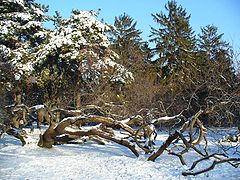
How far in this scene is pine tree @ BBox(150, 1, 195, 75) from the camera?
29641 millimetres

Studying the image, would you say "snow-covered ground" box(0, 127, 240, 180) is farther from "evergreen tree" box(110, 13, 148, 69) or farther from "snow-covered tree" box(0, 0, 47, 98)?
"evergreen tree" box(110, 13, 148, 69)

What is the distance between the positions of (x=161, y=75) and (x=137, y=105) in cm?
808

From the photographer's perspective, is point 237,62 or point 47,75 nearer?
point 237,62

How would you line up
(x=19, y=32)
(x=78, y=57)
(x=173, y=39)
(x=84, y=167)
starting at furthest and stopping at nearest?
(x=173, y=39)
(x=78, y=57)
(x=19, y=32)
(x=84, y=167)

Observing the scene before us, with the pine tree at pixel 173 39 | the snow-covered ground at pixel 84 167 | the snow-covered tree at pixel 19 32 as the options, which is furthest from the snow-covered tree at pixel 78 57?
the snow-covered ground at pixel 84 167

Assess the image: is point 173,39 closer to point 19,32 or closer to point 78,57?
point 78,57

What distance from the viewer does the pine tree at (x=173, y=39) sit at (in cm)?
2964

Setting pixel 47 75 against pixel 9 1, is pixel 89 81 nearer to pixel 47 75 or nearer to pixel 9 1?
pixel 47 75

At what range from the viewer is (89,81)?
2459cm

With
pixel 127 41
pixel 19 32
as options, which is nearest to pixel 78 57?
pixel 19 32

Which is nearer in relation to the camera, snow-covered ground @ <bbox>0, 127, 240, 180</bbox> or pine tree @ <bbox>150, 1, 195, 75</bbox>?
snow-covered ground @ <bbox>0, 127, 240, 180</bbox>

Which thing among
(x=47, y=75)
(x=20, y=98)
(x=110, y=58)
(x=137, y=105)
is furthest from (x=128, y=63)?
(x=20, y=98)

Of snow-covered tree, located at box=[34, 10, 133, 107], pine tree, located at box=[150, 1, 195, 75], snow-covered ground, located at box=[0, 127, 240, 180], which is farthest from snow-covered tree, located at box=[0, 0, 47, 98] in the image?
Result: pine tree, located at box=[150, 1, 195, 75]

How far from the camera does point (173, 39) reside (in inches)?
1199
